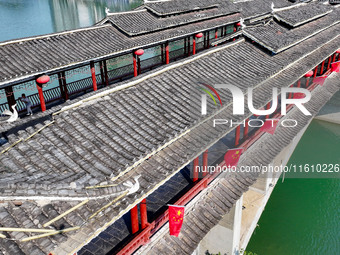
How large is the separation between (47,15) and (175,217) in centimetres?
8088

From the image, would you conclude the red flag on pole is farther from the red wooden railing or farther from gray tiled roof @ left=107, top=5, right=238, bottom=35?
the red wooden railing

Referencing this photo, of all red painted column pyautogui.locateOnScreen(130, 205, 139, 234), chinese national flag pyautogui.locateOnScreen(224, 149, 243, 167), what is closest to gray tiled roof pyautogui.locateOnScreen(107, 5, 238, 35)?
chinese national flag pyautogui.locateOnScreen(224, 149, 243, 167)

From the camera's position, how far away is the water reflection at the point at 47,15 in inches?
2380

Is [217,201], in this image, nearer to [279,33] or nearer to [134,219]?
[134,219]

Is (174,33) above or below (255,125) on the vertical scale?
above

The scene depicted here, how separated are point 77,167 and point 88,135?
1.24 metres

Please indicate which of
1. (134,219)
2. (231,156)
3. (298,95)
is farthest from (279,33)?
(134,219)

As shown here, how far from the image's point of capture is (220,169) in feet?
37.9

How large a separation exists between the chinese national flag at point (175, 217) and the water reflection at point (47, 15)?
54.8 meters

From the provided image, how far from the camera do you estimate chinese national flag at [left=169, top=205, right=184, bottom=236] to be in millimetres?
8680

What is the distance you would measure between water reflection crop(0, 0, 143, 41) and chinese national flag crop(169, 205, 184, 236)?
54779mm

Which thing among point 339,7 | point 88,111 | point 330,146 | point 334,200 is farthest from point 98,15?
point 88,111

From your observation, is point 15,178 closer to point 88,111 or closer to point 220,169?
point 88,111

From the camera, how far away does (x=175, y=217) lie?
884cm
